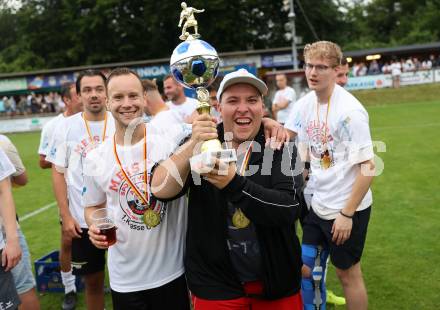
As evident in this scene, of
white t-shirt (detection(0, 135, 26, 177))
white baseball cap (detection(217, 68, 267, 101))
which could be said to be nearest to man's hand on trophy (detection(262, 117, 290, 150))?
white baseball cap (detection(217, 68, 267, 101))

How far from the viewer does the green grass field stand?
4711mm

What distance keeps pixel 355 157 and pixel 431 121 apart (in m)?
14.1

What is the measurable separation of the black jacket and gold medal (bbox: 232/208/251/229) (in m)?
0.06

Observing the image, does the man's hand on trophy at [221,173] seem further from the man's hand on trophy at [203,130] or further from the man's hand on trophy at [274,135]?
the man's hand on trophy at [274,135]

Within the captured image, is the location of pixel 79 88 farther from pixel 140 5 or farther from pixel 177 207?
pixel 140 5

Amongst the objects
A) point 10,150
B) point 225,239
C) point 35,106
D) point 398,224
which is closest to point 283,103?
point 398,224

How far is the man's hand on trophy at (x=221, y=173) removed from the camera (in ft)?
7.16

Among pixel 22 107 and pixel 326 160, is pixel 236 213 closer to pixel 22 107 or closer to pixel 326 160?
pixel 326 160

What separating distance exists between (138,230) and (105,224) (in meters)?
0.22

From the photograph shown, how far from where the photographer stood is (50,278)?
17.1 ft

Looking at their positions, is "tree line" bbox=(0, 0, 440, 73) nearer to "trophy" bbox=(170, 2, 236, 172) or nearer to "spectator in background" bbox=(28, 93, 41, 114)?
"spectator in background" bbox=(28, 93, 41, 114)

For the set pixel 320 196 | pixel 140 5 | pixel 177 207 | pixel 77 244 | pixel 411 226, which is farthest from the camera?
pixel 140 5

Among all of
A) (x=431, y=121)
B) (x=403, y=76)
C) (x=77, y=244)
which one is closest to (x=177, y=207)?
(x=77, y=244)

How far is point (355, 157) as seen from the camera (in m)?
3.39
